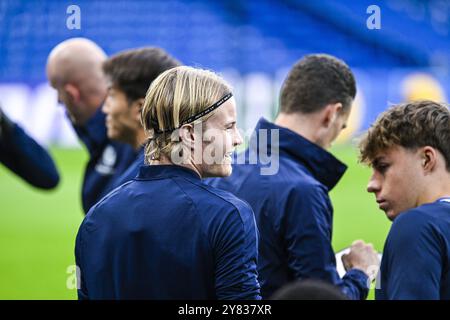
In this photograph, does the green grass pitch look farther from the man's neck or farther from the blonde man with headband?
the blonde man with headband

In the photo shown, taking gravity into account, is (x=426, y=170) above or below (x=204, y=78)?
below

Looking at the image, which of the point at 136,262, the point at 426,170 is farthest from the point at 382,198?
the point at 136,262

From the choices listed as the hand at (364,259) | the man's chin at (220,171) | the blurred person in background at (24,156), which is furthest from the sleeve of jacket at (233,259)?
the blurred person in background at (24,156)

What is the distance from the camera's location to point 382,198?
3033mm

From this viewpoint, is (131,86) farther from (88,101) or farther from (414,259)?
(414,259)

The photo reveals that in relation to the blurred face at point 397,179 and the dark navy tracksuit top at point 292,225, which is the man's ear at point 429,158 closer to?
the blurred face at point 397,179

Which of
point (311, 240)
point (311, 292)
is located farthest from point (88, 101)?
point (311, 292)

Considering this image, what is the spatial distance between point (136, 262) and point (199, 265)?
199 mm

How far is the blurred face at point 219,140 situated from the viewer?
8.99 ft

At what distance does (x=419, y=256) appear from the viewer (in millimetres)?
2537

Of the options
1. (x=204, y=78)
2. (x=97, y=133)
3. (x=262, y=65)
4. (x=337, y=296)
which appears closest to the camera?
(x=337, y=296)

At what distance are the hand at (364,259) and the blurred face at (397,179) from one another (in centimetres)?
47

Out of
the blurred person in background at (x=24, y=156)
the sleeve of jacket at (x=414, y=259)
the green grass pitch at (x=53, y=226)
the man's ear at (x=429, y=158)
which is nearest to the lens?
the sleeve of jacket at (x=414, y=259)
